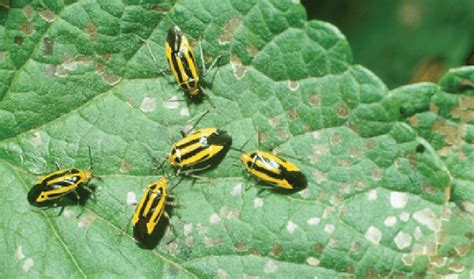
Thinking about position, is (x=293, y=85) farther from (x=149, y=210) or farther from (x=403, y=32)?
(x=403, y=32)

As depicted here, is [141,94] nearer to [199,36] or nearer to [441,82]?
[199,36]

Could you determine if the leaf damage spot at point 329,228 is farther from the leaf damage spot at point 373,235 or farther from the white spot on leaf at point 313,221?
the leaf damage spot at point 373,235

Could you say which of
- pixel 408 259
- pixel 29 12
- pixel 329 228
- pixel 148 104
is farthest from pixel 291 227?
pixel 29 12

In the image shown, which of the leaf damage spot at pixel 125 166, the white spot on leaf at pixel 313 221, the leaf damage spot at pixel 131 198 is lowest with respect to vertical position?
the leaf damage spot at pixel 131 198

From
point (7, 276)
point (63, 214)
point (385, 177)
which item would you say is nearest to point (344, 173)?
point (385, 177)

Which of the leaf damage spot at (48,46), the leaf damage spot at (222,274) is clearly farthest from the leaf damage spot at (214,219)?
the leaf damage spot at (48,46)

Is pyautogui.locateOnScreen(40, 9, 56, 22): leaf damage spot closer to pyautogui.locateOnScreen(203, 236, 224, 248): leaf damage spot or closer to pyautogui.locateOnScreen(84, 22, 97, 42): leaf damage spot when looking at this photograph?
pyautogui.locateOnScreen(84, 22, 97, 42): leaf damage spot
